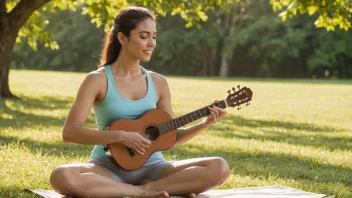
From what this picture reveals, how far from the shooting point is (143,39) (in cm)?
505

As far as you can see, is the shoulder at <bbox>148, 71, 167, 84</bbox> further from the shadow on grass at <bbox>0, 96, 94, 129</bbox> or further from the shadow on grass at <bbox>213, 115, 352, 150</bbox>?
the shadow on grass at <bbox>0, 96, 94, 129</bbox>

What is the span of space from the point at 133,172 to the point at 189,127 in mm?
551

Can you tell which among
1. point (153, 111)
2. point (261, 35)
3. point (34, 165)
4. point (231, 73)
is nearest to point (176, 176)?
point (153, 111)

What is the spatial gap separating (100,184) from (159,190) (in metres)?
0.47

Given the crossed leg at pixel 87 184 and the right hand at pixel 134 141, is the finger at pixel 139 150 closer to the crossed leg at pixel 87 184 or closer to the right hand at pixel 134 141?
the right hand at pixel 134 141

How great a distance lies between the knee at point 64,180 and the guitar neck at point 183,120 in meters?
0.76

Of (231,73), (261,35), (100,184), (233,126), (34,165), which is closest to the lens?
(100,184)

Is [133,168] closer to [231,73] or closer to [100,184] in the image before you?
[100,184]

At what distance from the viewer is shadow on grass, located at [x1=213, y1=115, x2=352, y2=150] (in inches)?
407

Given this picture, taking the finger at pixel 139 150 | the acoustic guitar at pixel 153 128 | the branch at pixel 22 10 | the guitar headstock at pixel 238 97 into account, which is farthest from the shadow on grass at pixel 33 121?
the guitar headstock at pixel 238 97

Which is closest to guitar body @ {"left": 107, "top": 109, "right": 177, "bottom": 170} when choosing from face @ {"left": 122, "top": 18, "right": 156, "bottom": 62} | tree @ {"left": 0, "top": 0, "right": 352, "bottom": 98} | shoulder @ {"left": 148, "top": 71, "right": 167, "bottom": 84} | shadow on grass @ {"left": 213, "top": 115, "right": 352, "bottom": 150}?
shoulder @ {"left": 148, "top": 71, "right": 167, "bottom": 84}

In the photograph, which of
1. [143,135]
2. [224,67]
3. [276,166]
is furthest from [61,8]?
[224,67]

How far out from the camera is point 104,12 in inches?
601

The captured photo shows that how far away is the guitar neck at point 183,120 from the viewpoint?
5035mm
